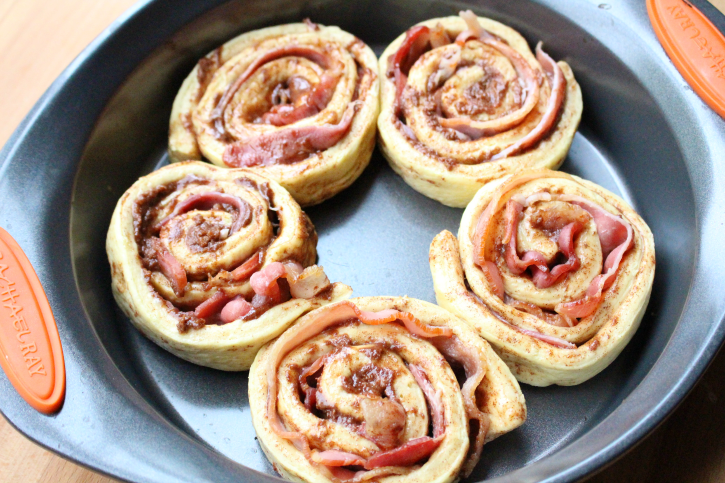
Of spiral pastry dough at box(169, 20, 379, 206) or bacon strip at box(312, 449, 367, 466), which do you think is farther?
spiral pastry dough at box(169, 20, 379, 206)

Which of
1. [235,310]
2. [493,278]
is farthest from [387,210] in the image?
[235,310]

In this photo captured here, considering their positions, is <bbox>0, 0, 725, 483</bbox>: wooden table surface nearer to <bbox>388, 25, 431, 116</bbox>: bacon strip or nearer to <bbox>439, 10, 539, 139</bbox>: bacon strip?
<bbox>439, 10, 539, 139</bbox>: bacon strip

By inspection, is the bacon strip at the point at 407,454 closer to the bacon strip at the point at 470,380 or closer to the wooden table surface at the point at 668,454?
the bacon strip at the point at 470,380

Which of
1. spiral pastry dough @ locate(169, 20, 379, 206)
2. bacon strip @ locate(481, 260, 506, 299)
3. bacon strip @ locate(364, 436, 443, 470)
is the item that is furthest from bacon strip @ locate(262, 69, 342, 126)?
bacon strip @ locate(364, 436, 443, 470)

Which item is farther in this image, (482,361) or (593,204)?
(593,204)

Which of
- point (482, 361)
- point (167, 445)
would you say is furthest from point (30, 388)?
point (482, 361)

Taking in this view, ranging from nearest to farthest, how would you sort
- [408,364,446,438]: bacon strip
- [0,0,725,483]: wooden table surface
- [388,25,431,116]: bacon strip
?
[408,364,446,438]: bacon strip, [0,0,725,483]: wooden table surface, [388,25,431,116]: bacon strip

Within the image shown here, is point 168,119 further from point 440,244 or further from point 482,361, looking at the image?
point 482,361
